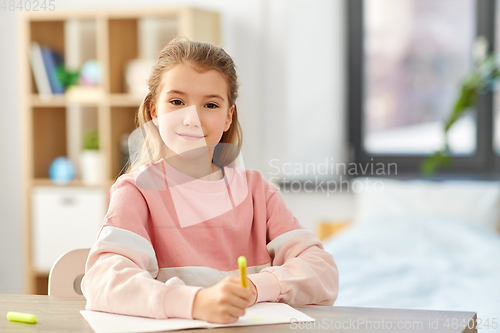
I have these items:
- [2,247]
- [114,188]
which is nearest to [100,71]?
[2,247]

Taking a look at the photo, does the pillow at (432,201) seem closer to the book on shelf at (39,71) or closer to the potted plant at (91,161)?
the potted plant at (91,161)

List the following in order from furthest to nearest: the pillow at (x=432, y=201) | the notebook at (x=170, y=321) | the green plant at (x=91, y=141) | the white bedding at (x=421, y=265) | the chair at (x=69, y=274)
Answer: the green plant at (x=91, y=141), the pillow at (x=432, y=201), the white bedding at (x=421, y=265), the chair at (x=69, y=274), the notebook at (x=170, y=321)

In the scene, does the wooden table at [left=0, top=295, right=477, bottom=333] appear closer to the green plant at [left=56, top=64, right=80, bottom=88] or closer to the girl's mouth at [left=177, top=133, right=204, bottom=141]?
the girl's mouth at [left=177, top=133, right=204, bottom=141]

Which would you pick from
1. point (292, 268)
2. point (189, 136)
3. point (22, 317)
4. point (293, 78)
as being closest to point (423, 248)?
point (293, 78)

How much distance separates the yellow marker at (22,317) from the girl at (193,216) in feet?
0.20

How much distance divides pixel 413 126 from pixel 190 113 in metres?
2.68

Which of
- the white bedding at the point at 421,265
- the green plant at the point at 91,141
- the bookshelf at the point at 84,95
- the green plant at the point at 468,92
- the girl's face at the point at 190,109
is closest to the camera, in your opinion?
the girl's face at the point at 190,109

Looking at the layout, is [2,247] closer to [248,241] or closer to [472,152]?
[472,152]

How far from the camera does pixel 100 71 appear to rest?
2977 mm

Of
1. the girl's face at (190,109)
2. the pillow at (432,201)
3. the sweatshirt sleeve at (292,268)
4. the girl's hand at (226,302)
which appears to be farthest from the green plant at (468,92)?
the girl's hand at (226,302)

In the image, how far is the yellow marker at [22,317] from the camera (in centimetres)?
62

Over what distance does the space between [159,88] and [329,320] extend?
0.34 metres

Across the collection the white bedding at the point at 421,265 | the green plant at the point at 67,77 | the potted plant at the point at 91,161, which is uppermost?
the green plant at the point at 67,77

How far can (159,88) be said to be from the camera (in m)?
0.73
